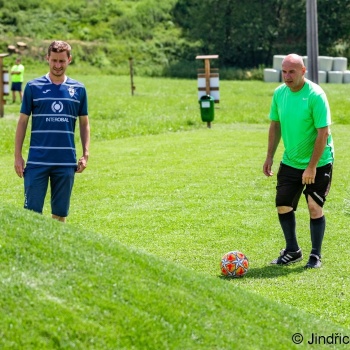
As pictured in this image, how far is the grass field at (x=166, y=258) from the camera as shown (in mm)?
5617

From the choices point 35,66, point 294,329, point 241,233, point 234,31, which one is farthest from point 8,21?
point 294,329

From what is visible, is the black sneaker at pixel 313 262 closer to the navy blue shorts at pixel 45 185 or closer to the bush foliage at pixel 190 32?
the navy blue shorts at pixel 45 185

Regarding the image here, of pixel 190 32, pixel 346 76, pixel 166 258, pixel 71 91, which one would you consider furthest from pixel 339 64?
pixel 71 91

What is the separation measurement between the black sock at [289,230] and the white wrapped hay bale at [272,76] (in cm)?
4061

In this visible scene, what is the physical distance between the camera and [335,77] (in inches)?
1895

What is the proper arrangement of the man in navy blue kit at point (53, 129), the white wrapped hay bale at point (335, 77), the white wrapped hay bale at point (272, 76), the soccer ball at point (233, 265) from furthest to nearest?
1. the white wrapped hay bale at point (272, 76)
2. the white wrapped hay bale at point (335, 77)
3. the soccer ball at point (233, 265)
4. the man in navy blue kit at point (53, 129)

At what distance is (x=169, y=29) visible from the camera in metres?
66.9

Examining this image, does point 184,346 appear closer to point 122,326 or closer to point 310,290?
point 122,326

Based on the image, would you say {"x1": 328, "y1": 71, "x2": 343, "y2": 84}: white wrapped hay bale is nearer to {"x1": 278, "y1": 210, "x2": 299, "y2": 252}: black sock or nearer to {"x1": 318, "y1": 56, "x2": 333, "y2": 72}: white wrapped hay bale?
{"x1": 318, "y1": 56, "x2": 333, "y2": 72}: white wrapped hay bale

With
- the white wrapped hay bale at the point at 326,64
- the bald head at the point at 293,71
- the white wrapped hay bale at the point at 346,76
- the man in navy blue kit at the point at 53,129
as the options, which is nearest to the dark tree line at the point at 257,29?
the white wrapped hay bale at the point at 326,64

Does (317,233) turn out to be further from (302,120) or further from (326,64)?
(326,64)

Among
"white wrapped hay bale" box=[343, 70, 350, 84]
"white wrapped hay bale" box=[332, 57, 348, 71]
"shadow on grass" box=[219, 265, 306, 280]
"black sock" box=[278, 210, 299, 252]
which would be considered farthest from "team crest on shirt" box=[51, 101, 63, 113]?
"white wrapped hay bale" box=[332, 57, 348, 71]

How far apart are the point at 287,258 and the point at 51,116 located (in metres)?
2.80

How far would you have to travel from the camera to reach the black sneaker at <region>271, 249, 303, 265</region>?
9141 mm
